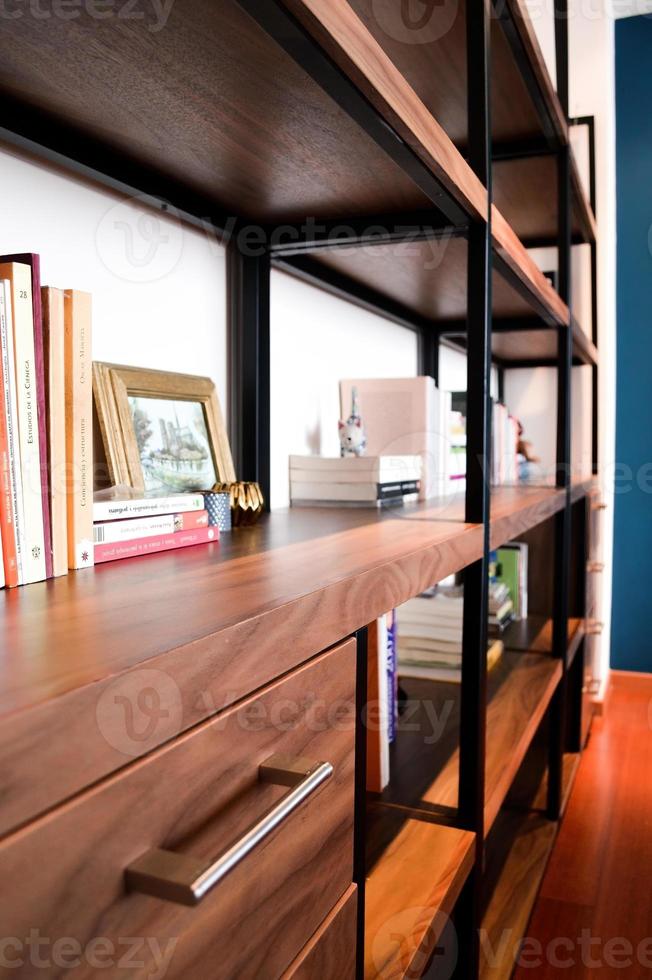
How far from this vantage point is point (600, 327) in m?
2.99

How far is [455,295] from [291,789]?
1.51 metres

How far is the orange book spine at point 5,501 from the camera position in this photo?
0.58 metres

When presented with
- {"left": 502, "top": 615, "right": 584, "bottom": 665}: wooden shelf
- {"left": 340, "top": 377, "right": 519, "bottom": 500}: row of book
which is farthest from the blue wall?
{"left": 340, "top": 377, "right": 519, "bottom": 500}: row of book

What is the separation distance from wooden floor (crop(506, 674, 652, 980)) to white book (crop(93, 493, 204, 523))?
1.24 meters

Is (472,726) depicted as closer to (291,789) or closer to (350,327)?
(291,789)

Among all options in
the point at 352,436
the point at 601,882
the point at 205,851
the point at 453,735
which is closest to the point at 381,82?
the point at 205,851

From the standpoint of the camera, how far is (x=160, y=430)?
3.37ft

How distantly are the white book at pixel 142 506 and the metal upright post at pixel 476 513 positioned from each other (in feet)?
1.35

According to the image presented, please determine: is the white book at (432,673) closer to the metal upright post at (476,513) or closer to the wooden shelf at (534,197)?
the metal upright post at (476,513)

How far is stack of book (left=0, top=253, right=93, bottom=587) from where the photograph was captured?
588mm

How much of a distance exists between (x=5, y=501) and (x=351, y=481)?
80 cm

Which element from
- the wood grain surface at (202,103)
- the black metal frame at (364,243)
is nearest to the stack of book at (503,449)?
the black metal frame at (364,243)

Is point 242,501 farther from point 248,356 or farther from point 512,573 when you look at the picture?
point 512,573

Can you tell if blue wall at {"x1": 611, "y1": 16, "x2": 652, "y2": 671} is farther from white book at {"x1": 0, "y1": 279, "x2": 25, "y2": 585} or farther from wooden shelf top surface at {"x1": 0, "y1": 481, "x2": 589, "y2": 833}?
white book at {"x1": 0, "y1": 279, "x2": 25, "y2": 585}
